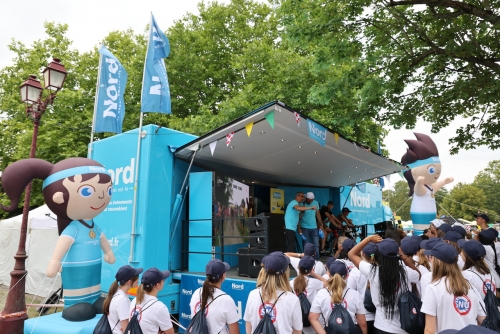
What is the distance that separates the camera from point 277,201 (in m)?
10.5

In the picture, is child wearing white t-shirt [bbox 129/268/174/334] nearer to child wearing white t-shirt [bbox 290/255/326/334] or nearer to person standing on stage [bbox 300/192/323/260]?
child wearing white t-shirt [bbox 290/255/326/334]

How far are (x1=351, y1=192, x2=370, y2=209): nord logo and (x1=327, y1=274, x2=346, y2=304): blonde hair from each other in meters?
10.4

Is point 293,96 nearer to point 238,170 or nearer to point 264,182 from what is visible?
point 264,182

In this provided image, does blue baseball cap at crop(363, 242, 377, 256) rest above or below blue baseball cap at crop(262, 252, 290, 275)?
above

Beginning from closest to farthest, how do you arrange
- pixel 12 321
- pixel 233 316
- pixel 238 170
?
1. pixel 233 316
2. pixel 12 321
3. pixel 238 170

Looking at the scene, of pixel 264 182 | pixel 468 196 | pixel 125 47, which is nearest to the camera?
pixel 264 182

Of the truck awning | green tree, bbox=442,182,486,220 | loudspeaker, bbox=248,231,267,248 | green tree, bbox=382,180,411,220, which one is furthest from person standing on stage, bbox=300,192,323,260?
green tree, bbox=382,180,411,220

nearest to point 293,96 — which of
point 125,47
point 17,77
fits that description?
point 125,47

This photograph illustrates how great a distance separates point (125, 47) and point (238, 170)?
14.6 m

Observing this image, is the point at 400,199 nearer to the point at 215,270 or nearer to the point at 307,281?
the point at 307,281

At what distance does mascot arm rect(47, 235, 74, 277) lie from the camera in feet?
16.2

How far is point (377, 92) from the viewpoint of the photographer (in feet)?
23.8

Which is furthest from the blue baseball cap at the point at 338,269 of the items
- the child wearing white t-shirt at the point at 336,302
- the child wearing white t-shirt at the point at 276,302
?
the child wearing white t-shirt at the point at 276,302

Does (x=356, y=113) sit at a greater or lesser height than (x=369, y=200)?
greater
